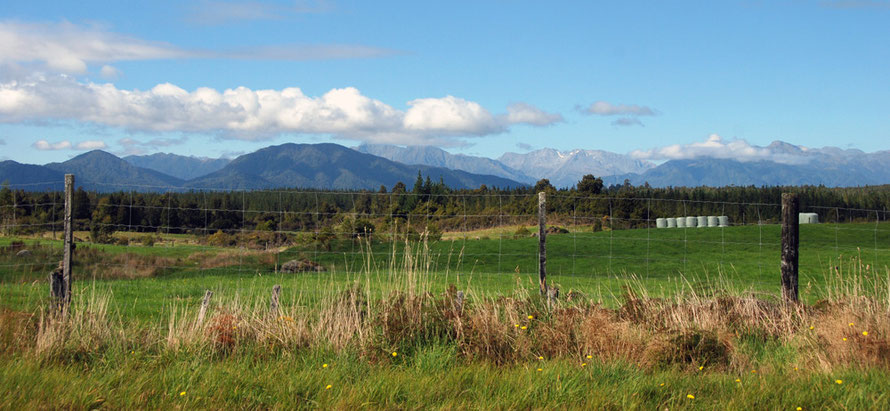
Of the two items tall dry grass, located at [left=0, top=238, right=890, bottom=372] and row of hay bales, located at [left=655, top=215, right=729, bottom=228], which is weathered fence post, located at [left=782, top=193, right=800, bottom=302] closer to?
tall dry grass, located at [left=0, top=238, right=890, bottom=372]

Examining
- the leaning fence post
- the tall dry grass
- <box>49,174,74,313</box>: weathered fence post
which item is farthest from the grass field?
the leaning fence post

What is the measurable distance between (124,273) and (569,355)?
670 inches

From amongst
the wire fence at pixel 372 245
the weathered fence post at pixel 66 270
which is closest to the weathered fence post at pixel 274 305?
the weathered fence post at pixel 66 270

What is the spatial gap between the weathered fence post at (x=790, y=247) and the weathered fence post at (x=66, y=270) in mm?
9209

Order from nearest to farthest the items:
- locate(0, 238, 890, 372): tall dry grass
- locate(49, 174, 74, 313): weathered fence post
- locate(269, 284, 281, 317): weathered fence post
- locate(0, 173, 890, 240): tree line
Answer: locate(0, 238, 890, 372): tall dry grass < locate(269, 284, 281, 317): weathered fence post < locate(49, 174, 74, 313): weathered fence post < locate(0, 173, 890, 240): tree line

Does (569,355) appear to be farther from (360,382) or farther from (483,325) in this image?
(360,382)

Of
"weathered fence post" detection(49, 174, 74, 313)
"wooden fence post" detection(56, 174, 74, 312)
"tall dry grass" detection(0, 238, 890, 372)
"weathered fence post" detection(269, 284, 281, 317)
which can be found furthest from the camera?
"wooden fence post" detection(56, 174, 74, 312)

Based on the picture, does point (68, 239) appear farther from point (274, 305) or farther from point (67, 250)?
point (274, 305)

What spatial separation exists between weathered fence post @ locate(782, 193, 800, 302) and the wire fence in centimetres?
406

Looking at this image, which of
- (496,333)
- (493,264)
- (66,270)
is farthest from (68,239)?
(493,264)

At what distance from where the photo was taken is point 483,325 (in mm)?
6645

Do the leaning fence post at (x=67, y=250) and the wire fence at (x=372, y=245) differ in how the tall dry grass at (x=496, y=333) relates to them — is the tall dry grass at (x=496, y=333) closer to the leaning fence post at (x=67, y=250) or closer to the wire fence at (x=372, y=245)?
the leaning fence post at (x=67, y=250)

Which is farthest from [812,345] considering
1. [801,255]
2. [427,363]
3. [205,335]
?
[801,255]

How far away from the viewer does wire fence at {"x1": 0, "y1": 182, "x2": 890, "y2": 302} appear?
15531 mm
